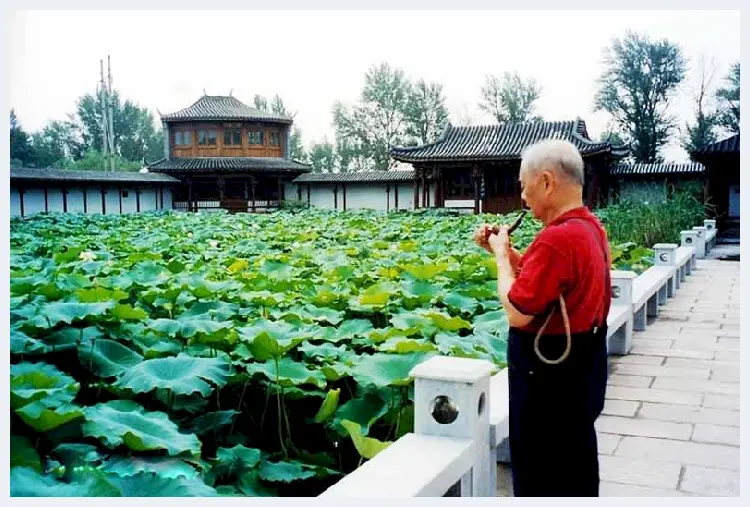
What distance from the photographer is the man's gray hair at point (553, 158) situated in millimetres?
1811

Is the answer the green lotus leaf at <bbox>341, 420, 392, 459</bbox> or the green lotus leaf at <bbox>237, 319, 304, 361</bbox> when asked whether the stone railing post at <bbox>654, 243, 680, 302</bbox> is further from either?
the green lotus leaf at <bbox>341, 420, 392, 459</bbox>

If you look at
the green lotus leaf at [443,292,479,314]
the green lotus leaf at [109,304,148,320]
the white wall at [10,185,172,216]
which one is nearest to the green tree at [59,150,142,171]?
the white wall at [10,185,172,216]

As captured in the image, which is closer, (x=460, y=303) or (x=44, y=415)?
(x=44, y=415)

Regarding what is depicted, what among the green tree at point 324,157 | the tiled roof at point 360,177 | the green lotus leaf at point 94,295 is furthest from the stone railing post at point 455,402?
the green tree at point 324,157

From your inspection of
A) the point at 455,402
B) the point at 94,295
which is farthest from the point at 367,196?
the point at 455,402

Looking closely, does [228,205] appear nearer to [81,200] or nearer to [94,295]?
[81,200]

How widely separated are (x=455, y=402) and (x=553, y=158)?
2.44 feet

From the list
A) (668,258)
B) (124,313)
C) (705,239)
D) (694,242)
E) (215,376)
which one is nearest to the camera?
(215,376)

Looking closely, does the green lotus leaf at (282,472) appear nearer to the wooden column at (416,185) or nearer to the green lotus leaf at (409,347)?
the green lotus leaf at (409,347)

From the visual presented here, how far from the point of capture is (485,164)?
22297 mm

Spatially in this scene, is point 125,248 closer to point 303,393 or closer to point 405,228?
point 405,228

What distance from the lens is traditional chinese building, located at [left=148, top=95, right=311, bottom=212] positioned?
25.5 metres

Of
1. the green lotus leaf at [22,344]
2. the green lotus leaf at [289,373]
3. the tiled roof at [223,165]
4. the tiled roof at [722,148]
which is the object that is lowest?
the green lotus leaf at [289,373]

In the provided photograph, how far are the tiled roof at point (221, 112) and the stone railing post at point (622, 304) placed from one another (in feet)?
76.5
